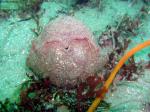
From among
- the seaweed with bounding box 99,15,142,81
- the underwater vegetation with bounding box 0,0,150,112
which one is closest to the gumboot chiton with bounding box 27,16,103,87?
the underwater vegetation with bounding box 0,0,150,112

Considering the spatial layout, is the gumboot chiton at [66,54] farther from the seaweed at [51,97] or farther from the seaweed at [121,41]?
the seaweed at [121,41]

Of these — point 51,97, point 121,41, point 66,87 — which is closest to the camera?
point 51,97

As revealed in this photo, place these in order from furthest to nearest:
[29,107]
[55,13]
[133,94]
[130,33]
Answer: [55,13] → [130,33] → [133,94] → [29,107]

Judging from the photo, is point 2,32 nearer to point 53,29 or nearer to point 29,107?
point 53,29

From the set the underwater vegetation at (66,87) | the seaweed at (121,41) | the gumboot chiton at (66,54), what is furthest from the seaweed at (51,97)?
the seaweed at (121,41)

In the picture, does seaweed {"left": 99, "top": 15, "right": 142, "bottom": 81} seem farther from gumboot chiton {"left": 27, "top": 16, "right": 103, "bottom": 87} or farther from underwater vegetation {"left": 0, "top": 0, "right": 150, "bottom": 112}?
gumboot chiton {"left": 27, "top": 16, "right": 103, "bottom": 87}

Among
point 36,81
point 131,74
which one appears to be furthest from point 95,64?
point 36,81

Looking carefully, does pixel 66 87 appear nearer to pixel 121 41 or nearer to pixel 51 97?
pixel 51 97

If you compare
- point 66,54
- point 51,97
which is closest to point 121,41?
point 66,54
